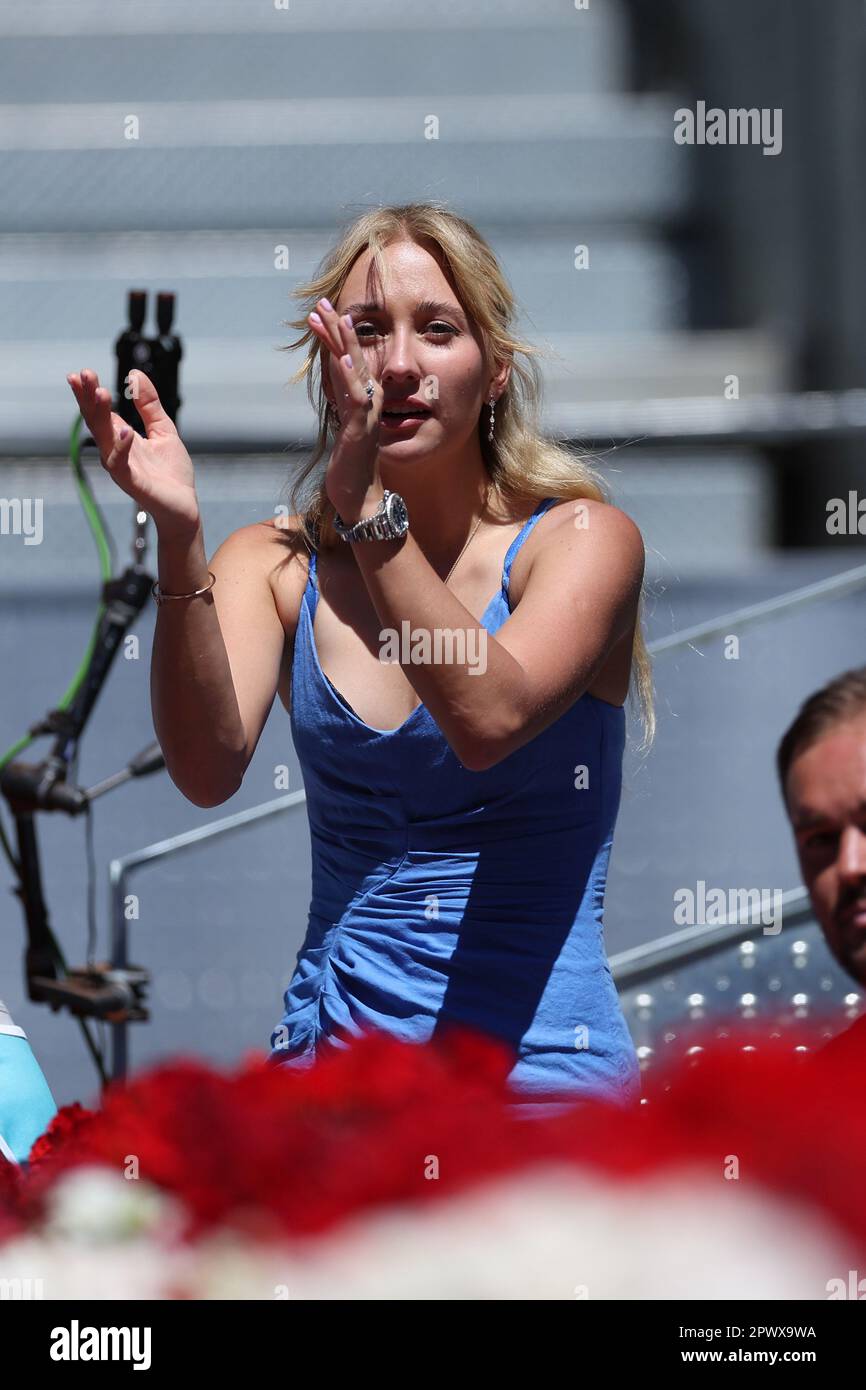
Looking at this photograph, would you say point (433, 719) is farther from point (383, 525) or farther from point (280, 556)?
point (280, 556)

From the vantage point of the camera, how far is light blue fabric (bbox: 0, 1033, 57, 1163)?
1106 millimetres

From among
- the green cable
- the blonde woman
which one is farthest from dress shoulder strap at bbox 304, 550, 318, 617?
the green cable

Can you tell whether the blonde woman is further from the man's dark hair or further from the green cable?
the green cable

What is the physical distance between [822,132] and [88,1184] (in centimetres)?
404

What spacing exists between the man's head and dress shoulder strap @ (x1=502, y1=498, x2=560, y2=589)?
42cm

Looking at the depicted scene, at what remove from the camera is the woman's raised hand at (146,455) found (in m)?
1.15

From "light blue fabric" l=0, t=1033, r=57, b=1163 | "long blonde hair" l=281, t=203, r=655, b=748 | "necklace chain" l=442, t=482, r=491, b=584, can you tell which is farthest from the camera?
"necklace chain" l=442, t=482, r=491, b=584

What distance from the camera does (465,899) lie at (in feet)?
4.36

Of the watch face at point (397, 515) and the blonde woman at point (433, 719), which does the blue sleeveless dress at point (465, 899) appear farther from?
the watch face at point (397, 515)

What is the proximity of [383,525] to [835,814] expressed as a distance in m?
0.37

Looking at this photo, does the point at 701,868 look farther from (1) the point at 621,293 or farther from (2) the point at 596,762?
(1) the point at 621,293

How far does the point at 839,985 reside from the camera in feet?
8.25

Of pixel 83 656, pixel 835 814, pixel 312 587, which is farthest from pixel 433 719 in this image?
pixel 83 656
